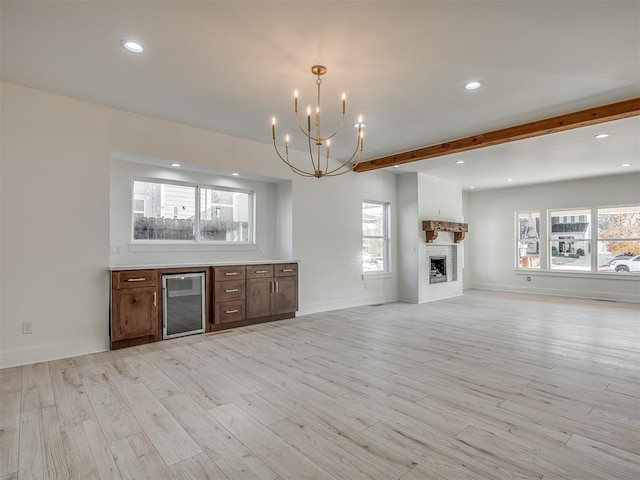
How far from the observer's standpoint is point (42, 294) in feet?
11.6

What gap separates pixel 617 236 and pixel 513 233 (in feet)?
6.74

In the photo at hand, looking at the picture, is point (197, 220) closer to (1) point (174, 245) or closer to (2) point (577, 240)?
(1) point (174, 245)

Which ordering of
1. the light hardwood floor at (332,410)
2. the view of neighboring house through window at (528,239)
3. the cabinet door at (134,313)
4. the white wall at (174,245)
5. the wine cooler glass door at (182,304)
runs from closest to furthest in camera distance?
the light hardwood floor at (332,410)
the cabinet door at (134,313)
the wine cooler glass door at (182,304)
the white wall at (174,245)
the view of neighboring house through window at (528,239)

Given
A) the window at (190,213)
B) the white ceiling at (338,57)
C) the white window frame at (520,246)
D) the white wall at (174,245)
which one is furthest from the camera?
the white window frame at (520,246)

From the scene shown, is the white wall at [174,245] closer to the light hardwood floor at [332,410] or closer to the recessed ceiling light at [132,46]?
the light hardwood floor at [332,410]

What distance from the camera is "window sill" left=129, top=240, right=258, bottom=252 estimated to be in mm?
4832

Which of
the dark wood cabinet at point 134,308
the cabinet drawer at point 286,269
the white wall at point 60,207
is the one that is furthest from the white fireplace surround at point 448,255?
the dark wood cabinet at point 134,308

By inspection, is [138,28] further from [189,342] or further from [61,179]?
[189,342]

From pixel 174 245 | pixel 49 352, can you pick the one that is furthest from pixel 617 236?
pixel 49 352

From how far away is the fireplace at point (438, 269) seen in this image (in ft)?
24.6

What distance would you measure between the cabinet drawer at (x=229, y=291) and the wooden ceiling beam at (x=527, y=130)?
3281 mm

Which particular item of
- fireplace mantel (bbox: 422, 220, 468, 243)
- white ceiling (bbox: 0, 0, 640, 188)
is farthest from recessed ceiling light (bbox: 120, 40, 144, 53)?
fireplace mantel (bbox: 422, 220, 468, 243)

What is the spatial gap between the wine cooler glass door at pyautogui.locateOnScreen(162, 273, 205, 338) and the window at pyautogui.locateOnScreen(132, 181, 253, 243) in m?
0.93

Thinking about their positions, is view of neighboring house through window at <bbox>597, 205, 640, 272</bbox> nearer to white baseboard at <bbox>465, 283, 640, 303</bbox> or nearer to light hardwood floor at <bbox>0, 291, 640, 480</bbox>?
white baseboard at <bbox>465, 283, 640, 303</bbox>
